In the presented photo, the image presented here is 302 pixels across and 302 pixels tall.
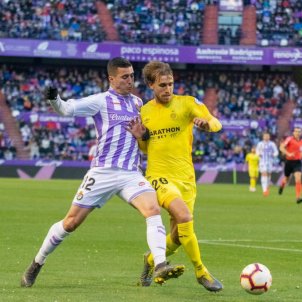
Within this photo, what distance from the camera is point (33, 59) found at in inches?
2233

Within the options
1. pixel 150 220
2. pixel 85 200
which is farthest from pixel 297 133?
pixel 150 220

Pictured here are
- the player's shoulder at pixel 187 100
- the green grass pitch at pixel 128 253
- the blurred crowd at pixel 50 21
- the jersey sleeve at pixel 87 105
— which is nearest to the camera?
the green grass pitch at pixel 128 253

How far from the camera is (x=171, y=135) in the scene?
33.2ft

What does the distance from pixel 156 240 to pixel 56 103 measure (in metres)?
1.58

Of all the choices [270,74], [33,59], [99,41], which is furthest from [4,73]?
[270,74]

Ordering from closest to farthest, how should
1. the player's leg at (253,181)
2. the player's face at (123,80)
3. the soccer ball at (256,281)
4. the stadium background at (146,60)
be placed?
the soccer ball at (256,281) → the player's face at (123,80) → the player's leg at (253,181) → the stadium background at (146,60)

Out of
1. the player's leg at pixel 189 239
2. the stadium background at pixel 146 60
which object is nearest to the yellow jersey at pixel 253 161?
the stadium background at pixel 146 60

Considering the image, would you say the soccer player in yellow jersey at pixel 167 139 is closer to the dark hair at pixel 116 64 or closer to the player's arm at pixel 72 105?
the dark hair at pixel 116 64

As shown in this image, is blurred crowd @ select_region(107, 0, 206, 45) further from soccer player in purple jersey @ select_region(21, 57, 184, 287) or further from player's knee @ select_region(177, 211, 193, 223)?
player's knee @ select_region(177, 211, 193, 223)

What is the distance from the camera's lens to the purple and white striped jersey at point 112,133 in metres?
9.95

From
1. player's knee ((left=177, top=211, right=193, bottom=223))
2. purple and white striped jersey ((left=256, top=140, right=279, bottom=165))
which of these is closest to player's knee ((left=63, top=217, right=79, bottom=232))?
player's knee ((left=177, top=211, right=193, bottom=223))

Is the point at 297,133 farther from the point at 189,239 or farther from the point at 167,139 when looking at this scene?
the point at 189,239

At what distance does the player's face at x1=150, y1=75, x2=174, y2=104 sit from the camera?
390 inches

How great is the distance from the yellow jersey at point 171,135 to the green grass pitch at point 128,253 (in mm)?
1186
